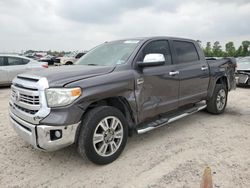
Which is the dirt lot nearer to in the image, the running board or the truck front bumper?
the running board

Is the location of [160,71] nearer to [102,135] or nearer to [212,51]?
[102,135]

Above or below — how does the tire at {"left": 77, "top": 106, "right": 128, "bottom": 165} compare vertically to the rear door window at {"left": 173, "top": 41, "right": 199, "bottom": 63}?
below

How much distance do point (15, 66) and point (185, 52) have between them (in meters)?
8.01

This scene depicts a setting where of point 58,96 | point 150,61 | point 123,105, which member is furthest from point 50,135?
point 150,61

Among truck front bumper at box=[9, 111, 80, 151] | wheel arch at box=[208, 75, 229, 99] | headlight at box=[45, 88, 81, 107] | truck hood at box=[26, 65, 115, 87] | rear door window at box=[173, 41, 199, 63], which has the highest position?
rear door window at box=[173, 41, 199, 63]

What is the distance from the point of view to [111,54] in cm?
388

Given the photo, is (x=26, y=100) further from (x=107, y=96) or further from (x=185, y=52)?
(x=185, y=52)

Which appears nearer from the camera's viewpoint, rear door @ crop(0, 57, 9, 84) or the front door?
the front door

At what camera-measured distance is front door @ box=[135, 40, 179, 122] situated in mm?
3537

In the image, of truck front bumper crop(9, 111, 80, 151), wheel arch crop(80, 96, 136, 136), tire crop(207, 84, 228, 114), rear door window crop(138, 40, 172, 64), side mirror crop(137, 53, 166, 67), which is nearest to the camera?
truck front bumper crop(9, 111, 80, 151)

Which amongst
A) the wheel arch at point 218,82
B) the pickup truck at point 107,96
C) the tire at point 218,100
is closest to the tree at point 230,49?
the wheel arch at point 218,82

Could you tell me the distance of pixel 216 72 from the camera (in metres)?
5.28

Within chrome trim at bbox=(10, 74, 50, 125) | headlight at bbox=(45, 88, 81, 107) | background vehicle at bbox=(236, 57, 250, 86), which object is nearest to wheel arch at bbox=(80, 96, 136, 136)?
headlight at bbox=(45, 88, 81, 107)

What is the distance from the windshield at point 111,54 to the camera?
3621 millimetres
